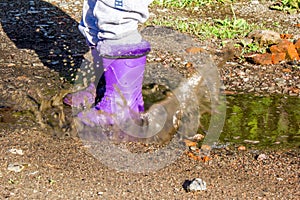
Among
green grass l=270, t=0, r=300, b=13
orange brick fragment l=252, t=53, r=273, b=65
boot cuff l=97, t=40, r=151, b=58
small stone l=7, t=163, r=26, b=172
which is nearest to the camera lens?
small stone l=7, t=163, r=26, b=172

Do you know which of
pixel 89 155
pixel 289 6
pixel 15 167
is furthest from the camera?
pixel 289 6

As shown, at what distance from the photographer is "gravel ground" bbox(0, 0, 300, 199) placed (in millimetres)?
3145

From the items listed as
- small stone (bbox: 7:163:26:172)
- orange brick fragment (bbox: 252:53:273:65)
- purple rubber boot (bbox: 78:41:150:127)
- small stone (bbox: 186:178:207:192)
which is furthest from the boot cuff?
orange brick fragment (bbox: 252:53:273:65)

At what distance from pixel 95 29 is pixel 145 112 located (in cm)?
51

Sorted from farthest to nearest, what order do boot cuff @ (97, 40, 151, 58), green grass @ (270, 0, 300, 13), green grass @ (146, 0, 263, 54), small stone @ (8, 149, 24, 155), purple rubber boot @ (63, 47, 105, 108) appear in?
green grass @ (270, 0, 300, 13), green grass @ (146, 0, 263, 54), purple rubber boot @ (63, 47, 105, 108), boot cuff @ (97, 40, 151, 58), small stone @ (8, 149, 24, 155)

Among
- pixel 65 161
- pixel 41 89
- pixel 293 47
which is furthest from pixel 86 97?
pixel 293 47

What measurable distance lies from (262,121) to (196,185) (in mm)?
1104

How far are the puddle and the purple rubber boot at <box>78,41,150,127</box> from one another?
0.45 metres

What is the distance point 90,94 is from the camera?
4.21m

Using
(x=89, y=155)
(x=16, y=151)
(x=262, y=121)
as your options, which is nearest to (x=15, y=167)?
(x=16, y=151)

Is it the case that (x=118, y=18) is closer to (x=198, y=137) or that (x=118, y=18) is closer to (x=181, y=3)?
(x=198, y=137)

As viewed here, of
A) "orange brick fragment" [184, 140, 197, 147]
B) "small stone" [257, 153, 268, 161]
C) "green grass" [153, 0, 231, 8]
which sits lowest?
"green grass" [153, 0, 231, 8]

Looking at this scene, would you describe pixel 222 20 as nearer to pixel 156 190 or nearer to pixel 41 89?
pixel 41 89

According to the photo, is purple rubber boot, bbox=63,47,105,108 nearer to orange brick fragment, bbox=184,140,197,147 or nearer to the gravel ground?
the gravel ground
